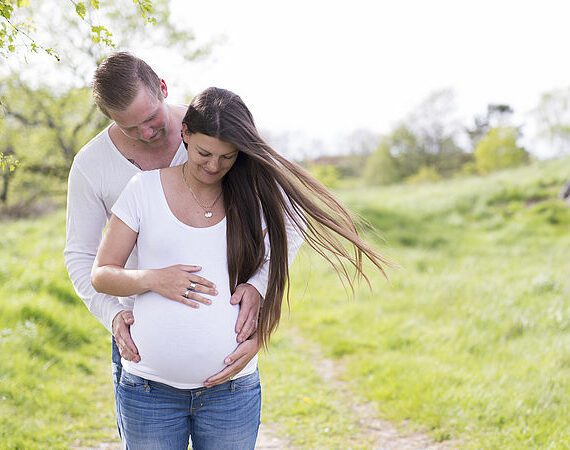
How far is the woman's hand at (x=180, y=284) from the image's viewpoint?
208 cm

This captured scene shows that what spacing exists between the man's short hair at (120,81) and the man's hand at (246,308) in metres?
0.75

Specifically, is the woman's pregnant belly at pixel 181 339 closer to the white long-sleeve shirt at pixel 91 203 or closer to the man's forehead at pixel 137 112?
the white long-sleeve shirt at pixel 91 203

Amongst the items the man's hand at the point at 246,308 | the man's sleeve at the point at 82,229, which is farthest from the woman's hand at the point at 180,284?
the man's sleeve at the point at 82,229

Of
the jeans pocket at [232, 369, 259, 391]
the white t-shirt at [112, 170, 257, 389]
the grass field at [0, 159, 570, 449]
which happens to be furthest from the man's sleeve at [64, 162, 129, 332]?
the grass field at [0, 159, 570, 449]

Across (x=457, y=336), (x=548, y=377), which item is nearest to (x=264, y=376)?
(x=457, y=336)

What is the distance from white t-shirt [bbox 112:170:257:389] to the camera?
2.11 metres

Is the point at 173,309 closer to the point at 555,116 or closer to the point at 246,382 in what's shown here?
the point at 246,382

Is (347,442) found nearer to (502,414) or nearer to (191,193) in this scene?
(502,414)

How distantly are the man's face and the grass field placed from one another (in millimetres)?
811

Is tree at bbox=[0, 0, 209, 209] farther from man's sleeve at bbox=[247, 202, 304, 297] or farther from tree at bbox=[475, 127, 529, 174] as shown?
tree at bbox=[475, 127, 529, 174]

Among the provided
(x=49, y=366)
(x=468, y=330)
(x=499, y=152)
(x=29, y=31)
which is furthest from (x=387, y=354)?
(x=499, y=152)

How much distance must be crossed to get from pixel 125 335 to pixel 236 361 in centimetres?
37

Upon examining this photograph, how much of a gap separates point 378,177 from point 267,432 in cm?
3590

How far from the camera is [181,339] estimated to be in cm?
210
